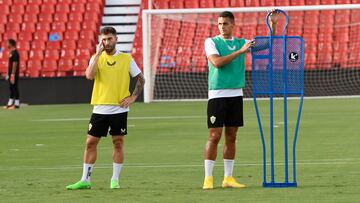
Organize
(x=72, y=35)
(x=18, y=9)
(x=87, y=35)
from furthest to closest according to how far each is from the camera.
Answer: (x=18, y=9)
(x=72, y=35)
(x=87, y=35)

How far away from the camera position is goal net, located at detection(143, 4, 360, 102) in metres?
33.3

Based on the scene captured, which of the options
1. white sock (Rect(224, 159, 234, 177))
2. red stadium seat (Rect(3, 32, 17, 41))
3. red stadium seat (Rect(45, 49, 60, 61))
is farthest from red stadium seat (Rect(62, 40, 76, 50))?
white sock (Rect(224, 159, 234, 177))

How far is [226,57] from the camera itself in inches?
463

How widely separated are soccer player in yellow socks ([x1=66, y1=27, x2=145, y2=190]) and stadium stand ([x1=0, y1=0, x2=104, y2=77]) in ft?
79.6

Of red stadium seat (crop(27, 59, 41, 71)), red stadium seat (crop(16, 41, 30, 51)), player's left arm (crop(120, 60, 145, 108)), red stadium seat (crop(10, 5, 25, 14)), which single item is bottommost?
red stadium seat (crop(27, 59, 41, 71))

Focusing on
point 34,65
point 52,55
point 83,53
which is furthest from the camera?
point 52,55

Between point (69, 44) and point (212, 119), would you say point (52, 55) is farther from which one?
point (212, 119)

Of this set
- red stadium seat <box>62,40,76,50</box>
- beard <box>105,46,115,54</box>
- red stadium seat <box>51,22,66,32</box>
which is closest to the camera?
beard <box>105,46,115,54</box>

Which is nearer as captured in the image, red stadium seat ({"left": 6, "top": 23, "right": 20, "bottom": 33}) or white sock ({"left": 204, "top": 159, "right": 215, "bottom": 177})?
white sock ({"left": 204, "top": 159, "right": 215, "bottom": 177})

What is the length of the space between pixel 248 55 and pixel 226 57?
2194 centimetres

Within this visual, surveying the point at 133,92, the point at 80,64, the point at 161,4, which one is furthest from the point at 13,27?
the point at 133,92

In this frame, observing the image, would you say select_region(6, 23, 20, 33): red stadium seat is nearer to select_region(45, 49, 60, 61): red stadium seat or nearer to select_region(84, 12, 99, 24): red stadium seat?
select_region(45, 49, 60, 61): red stadium seat

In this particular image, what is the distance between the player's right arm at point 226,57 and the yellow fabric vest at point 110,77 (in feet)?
3.54

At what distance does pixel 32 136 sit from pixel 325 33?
16.5 metres
